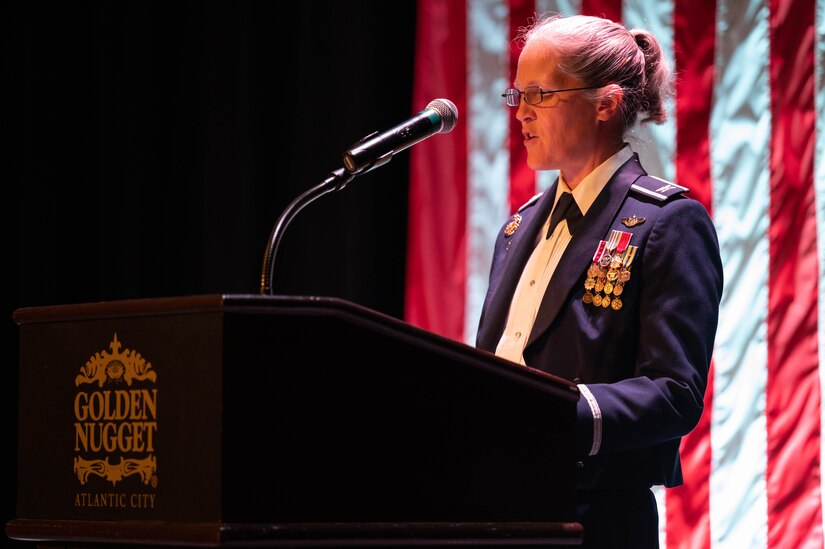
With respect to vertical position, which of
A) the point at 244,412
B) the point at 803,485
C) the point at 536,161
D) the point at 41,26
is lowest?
the point at 803,485

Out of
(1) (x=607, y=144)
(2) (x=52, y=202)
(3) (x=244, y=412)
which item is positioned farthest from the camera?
(2) (x=52, y=202)

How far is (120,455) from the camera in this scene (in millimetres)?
1106

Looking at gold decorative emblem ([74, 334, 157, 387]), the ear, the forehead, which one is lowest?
gold decorative emblem ([74, 334, 157, 387])

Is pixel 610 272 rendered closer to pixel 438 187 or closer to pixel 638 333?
pixel 638 333

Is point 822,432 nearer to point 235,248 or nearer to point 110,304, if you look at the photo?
point 235,248

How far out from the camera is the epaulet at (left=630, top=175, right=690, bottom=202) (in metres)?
1.65

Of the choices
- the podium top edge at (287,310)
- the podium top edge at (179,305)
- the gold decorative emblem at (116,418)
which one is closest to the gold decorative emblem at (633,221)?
the podium top edge at (287,310)

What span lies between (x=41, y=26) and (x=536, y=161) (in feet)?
5.57

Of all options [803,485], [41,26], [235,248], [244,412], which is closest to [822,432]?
[803,485]

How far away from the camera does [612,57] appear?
1775mm

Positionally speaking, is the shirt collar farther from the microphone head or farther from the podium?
the podium

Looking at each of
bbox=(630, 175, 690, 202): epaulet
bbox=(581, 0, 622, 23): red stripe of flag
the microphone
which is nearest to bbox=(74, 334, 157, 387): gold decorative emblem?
the microphone

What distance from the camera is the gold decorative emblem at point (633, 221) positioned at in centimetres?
163

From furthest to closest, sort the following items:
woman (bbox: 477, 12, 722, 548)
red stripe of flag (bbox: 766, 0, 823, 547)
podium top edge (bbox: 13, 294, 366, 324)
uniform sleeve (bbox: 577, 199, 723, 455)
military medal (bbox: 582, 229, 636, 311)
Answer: red stripe of flag (bbox: 766, 0, 823, 547)
military medal (bbox: 582, 229, 636, 311)
woman (bbox: 477, 12, 722, 548)
uniform sleeve (bbox: 577, 199, 723, 455)
podium top edge (bbox: 13, 294, 366, 324)
